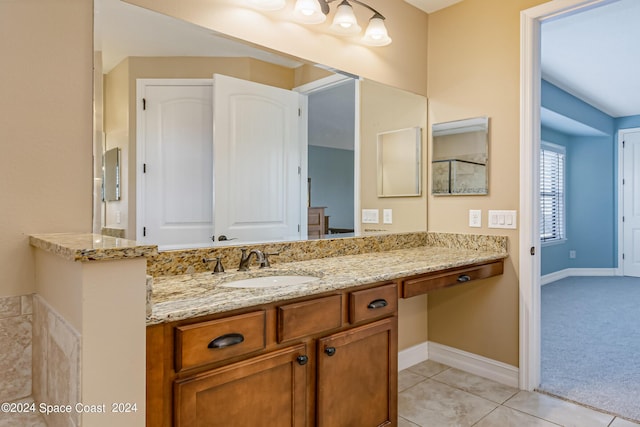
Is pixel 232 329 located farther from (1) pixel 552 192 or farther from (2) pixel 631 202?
(2) pixel 631 202

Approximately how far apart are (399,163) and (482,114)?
2.04 ft

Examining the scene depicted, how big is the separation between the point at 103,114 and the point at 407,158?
2.00 m

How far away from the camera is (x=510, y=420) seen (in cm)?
204

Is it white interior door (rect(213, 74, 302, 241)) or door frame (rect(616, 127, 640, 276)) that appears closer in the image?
white interior door (rect(213, 74, 302, 241))

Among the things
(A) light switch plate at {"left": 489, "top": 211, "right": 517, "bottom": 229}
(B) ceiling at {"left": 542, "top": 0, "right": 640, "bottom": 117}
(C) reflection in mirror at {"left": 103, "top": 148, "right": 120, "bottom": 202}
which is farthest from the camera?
(B) ceiling at {"left": 542, "top": 0, "right": 640, "bottom": 117}

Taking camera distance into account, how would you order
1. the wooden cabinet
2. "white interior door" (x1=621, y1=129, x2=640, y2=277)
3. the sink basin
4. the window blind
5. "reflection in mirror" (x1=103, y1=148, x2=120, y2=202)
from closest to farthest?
the wooden cabinet, "reflection in mirror" (x1=103, y1=148, x2=120, y2=202), the sink basin, the window blind, "white interior door" (x1=621, y1=129, x2=640, y2=277)

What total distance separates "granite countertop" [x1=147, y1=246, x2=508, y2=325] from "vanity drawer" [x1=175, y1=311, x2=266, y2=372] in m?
0.04

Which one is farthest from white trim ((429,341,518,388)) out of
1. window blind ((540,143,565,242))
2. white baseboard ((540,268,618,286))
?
white baseboard ((540,268,618,286))

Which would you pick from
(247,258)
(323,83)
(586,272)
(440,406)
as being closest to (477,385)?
(440,406)

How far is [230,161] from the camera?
74.3 inches

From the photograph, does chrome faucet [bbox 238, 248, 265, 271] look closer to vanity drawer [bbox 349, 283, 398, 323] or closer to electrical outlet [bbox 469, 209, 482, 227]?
vanity drawer [bbox 349, 283, 398, 323]

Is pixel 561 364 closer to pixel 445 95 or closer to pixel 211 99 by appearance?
pixel 445 95

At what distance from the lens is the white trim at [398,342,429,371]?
2.69 metres

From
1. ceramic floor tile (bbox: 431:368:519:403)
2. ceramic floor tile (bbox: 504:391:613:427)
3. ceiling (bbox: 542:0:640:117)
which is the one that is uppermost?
ceiling (bbox: 542:0:640:117)
